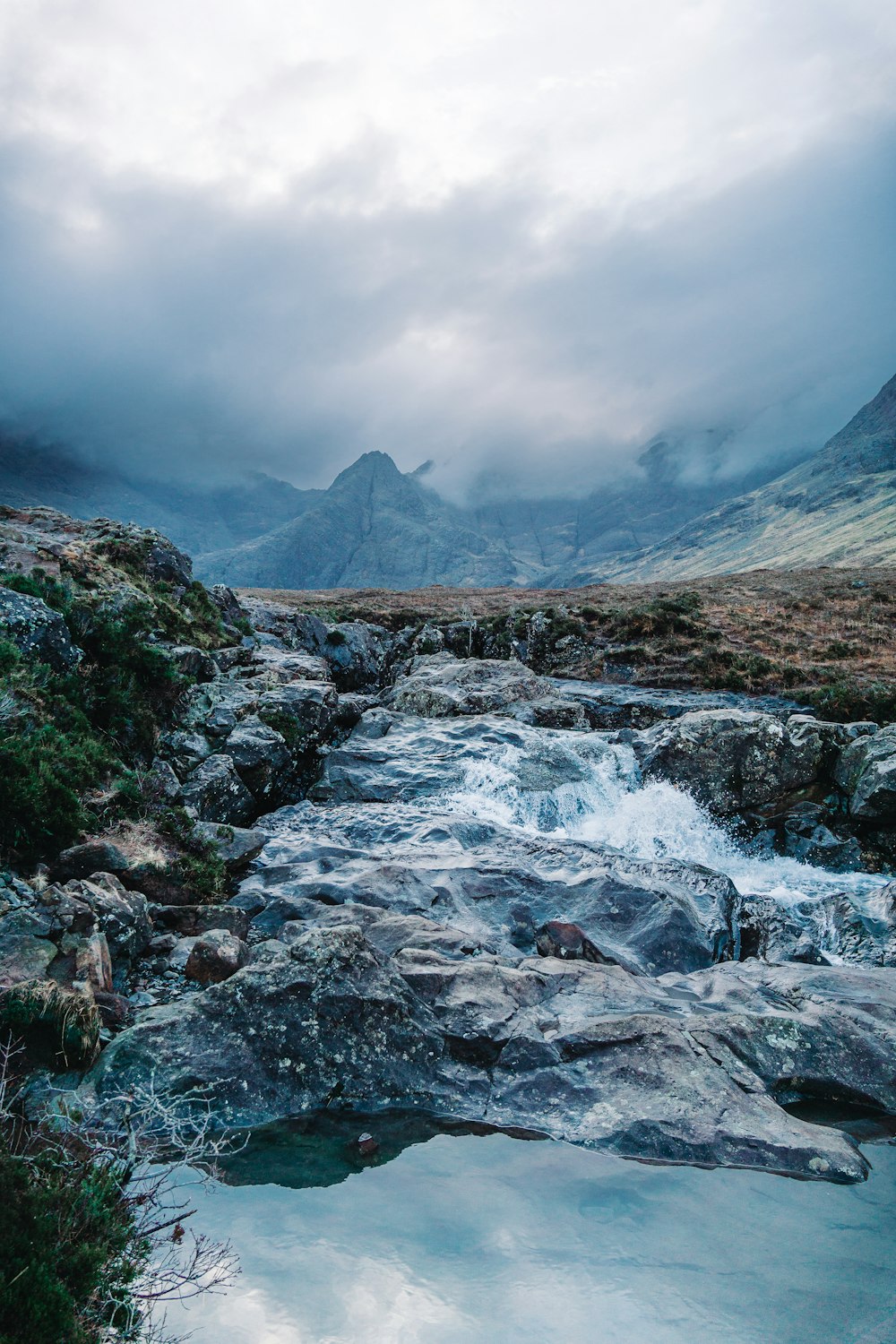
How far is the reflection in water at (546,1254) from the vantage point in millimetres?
5293

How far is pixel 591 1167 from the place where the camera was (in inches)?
279

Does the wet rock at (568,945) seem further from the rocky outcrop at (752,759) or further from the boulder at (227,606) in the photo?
the boulder at (227,606)

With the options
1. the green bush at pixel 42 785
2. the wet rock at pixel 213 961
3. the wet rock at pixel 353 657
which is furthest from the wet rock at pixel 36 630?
the wet rock at pixel 353 657

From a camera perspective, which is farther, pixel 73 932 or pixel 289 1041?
pixel 73 932

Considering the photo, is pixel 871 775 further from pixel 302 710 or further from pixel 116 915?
pixel 116 915

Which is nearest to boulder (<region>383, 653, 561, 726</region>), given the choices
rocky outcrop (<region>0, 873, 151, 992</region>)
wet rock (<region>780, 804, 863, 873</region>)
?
wet rock (<region>780, 804, 863, 873</region>)

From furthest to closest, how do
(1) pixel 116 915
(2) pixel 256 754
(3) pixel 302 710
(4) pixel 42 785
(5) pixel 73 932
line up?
(3) pixel 302 710
(2) pixel 256 754
(4) pixel 42 785
(1) pixel 116 915
(5) pixel 73 932

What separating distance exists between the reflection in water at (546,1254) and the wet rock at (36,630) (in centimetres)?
1396

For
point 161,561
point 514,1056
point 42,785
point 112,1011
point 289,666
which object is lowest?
point 514,1056

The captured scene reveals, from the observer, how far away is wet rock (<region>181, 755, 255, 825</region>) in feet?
59.3

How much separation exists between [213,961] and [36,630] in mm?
11025

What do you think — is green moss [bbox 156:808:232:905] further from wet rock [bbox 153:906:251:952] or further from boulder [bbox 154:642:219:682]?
boulder [bbox 154:642:219:682]

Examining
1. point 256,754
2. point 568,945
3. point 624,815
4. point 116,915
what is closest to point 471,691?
point 624,815

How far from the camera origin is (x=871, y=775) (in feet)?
62.2
